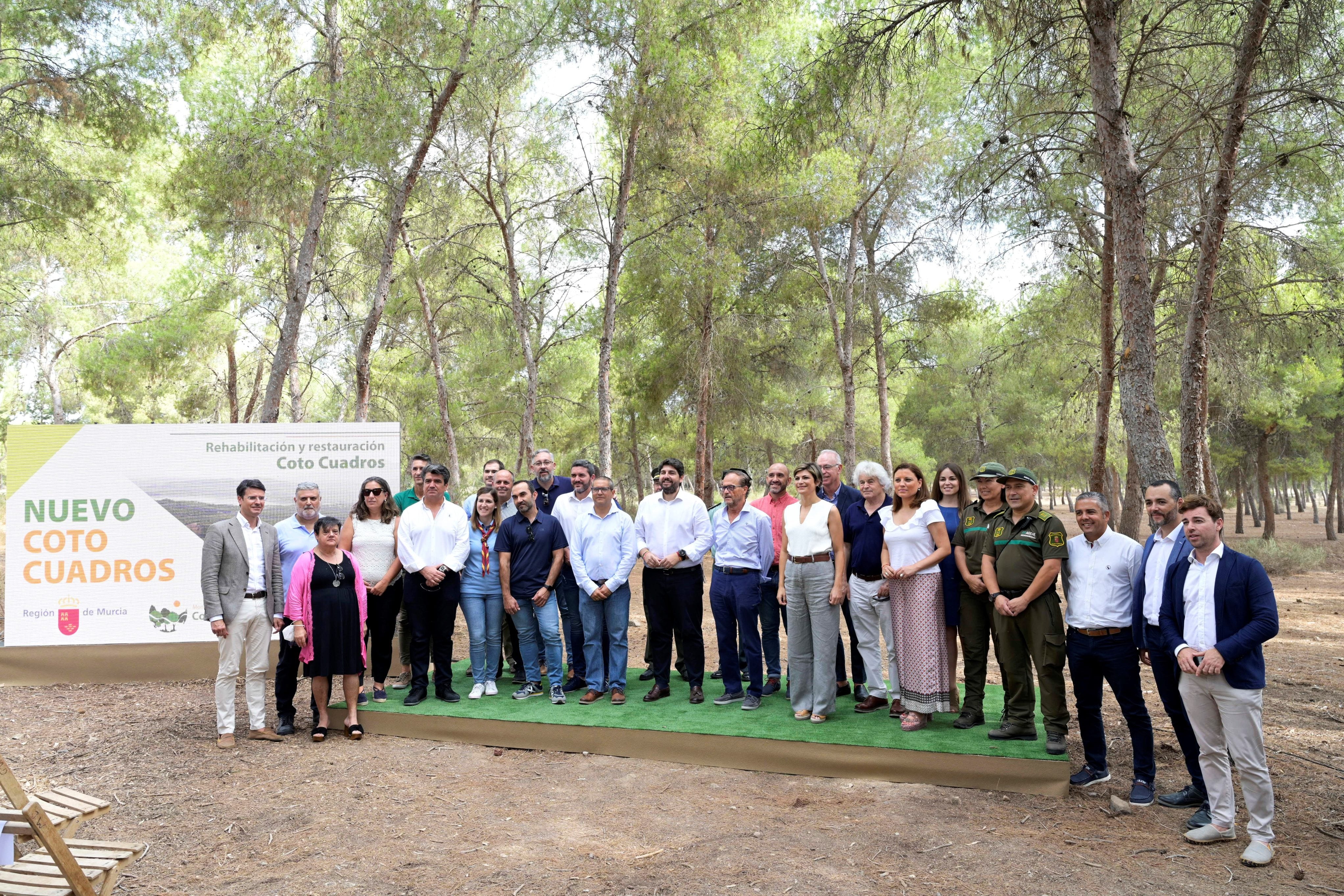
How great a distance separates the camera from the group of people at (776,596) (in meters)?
4.30

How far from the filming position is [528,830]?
4266 mm

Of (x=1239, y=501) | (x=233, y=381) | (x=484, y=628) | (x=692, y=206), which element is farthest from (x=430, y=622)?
(x=1239, y=501)

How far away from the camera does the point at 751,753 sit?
5.09 metres

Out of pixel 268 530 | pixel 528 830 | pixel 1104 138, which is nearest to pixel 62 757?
pixel 268 530

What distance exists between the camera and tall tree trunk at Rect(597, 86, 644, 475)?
1099 centimetres

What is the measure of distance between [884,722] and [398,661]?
4.22 m

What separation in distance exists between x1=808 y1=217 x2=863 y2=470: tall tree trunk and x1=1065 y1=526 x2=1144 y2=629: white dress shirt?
959 cm

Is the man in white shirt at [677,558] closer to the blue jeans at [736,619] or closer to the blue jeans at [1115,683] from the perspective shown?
the blue jeans at [736,619]

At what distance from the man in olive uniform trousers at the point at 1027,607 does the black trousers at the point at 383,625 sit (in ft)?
13.4

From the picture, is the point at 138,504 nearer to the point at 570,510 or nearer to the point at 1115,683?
the point at 570,510

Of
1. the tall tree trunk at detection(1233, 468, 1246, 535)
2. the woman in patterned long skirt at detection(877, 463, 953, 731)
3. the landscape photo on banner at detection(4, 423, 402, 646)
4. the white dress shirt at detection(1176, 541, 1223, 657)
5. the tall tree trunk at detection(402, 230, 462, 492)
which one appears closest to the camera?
the white dress shirt at detection(1176, 541, 1223, 657)

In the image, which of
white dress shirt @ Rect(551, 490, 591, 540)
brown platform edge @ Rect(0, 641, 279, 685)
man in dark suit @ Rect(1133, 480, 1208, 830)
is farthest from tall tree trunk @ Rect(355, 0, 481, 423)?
man in dark suit @ Rect(1133, 480, 1208, 830)

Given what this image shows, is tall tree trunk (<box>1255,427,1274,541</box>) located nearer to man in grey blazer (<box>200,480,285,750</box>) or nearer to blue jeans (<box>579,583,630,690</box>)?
blue jeans (<box>579,583,630,690</box>)

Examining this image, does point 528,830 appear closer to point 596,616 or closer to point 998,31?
point 596,616
